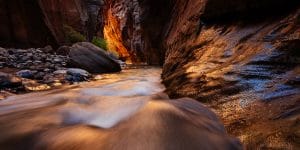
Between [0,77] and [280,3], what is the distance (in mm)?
3987

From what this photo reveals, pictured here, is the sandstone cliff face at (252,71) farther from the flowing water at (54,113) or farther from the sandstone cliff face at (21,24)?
the sandstone cliff face at (21,24)

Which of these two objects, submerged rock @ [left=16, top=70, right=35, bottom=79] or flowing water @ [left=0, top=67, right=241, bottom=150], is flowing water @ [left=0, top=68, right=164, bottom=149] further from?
submerged rock @ [left=16, top=70, right=35, bottom=79]

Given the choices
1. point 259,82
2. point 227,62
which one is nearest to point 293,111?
point 259,82

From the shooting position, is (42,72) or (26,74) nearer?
(26,74)

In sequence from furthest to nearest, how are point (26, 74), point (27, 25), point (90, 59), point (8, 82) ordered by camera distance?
point (27, 25)
point (90, 59)
point (26, 74)
point (8, 82)

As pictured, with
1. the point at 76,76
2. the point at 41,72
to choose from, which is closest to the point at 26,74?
the point at 41,72

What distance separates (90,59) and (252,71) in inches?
217

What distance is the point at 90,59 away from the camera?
7.34m

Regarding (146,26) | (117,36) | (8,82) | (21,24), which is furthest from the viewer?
(117,36)

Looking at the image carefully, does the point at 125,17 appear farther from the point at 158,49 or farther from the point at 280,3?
the point at 280,3

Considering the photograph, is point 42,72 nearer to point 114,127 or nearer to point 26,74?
point 26,74

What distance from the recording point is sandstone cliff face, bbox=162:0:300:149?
1.76 metres

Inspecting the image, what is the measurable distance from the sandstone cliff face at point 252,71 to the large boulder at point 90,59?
3.66 metres

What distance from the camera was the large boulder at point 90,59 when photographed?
719 cm
